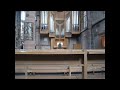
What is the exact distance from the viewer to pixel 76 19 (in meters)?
12.4

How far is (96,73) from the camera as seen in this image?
5.99m

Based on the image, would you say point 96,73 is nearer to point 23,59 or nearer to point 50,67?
point 50,67
